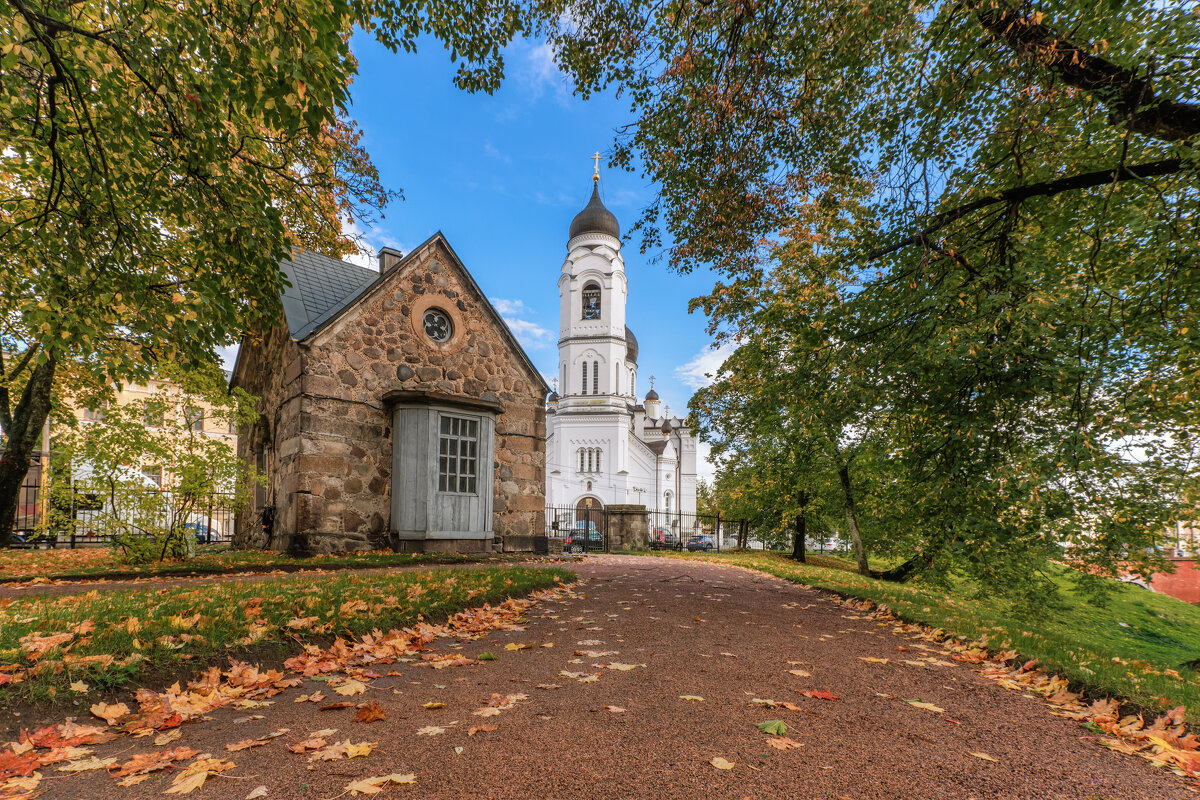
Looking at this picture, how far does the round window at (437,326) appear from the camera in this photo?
12.4 m

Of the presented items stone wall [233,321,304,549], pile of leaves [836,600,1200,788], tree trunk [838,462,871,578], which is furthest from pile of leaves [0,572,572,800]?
tree trunk [838,462,871,578]

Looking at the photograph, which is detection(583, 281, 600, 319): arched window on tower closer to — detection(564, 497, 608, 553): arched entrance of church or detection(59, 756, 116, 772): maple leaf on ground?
detection(564, 497, 608, 553): arched entrance of church

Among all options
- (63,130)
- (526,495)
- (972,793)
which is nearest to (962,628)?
(972,793)

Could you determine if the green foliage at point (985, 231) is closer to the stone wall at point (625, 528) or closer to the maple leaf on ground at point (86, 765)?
the maple leaf on ground at point (86, 765)

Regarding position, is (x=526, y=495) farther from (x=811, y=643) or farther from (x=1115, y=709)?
(x=1115, y=709)

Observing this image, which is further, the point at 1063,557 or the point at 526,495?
the point at 526,495

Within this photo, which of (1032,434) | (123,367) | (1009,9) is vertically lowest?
(1032,434)

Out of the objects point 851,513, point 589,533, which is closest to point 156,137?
point 851,513

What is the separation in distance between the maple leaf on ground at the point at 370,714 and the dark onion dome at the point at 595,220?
169 ft

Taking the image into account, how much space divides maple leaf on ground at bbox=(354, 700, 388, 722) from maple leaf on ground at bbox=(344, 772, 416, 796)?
2.16 ft

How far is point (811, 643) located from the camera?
5.25 meters

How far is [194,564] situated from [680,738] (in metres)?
8.56

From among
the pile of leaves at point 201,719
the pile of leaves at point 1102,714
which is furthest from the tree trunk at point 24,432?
the pile of leaves at point 1102,714

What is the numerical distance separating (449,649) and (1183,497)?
6607 mm
